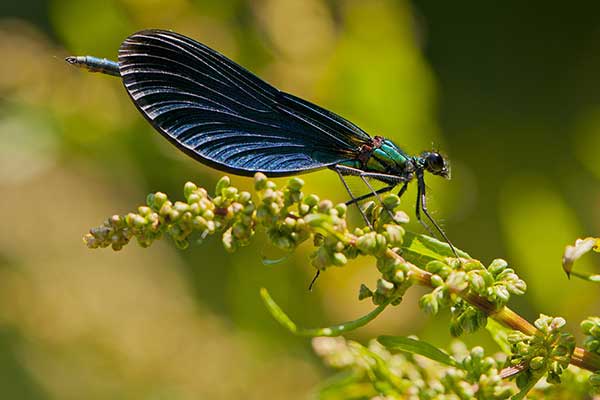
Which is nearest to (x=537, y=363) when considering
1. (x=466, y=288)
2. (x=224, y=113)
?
(x=466, y=288)

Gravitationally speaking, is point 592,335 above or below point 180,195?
below

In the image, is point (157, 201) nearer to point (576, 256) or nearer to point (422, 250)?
point (422, 250)

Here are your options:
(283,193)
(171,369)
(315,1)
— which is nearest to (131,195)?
(171,369)

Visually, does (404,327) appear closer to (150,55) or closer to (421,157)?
(421,157)

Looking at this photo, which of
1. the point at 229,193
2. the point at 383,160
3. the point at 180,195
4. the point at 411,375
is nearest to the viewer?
the point at 229,193

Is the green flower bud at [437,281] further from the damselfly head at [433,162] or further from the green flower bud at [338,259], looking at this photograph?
the damselfly head at [433,162]
